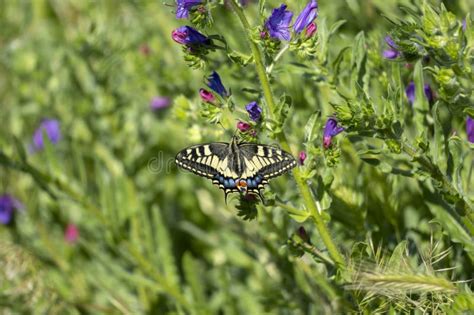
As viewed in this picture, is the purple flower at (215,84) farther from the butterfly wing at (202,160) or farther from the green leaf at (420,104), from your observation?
the green leaf at (420,104)

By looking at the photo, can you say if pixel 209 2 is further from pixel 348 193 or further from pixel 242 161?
pixel 348 193

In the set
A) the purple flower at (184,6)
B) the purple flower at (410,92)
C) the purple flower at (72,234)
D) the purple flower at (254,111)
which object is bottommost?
the purple flower at (72,234)

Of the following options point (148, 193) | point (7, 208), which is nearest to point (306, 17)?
point (148, 193)

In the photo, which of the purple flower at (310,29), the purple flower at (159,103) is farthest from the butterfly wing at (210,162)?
the purple flower at (159,103)

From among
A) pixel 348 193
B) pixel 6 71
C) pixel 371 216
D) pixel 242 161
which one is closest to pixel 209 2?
pixel 242 161

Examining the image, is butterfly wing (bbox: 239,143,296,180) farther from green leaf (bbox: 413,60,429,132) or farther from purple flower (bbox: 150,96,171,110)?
purple flower (bbox: 150,96,171,110)
